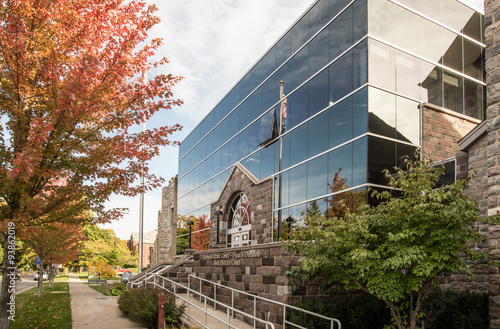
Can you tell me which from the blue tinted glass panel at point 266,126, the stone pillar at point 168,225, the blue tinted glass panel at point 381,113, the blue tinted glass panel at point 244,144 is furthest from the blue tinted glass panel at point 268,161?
the stone pillar at point 168,225

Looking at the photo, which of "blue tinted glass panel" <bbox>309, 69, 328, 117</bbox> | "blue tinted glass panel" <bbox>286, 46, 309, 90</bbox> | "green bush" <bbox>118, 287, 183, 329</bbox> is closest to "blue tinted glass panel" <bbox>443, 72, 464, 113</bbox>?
"blue tinted glass panel" <bbox>309, 69, 328, 117</bbox>

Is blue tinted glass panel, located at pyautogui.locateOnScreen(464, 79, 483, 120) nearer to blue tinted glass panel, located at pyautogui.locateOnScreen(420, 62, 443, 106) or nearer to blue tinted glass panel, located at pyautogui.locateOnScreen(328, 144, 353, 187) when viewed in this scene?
blue tinted glass panel, located at pyautogui.locateOnScreen(420, 62, 443, 106)

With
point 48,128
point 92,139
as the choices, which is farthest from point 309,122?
point 48,128

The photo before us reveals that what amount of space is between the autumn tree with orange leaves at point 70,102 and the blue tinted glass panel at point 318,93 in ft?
27.3

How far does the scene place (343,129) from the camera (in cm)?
1455

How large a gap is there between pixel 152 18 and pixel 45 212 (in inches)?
175

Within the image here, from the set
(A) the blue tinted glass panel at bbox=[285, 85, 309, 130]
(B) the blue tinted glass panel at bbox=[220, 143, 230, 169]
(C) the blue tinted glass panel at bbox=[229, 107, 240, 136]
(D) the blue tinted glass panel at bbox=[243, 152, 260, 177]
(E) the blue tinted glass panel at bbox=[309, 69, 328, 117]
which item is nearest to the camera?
(E) the blue tinted glass panel at bbox=[309, 69, 328, 117]

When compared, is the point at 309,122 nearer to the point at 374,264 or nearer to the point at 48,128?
the point at 374,264

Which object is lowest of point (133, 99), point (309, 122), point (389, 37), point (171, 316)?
point (171, 316)

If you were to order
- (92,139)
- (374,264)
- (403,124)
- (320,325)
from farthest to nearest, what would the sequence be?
(403,124), (320,325), (92,139), (374,264)

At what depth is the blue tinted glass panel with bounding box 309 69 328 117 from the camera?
52.3 ft

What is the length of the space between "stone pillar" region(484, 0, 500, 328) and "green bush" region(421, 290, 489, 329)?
1.43 metres

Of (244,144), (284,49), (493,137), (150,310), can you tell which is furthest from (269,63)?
(493,137)

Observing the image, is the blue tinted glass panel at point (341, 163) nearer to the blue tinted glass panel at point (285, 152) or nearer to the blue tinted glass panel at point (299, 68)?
the blue tinted glass panel at point (285, 152)
